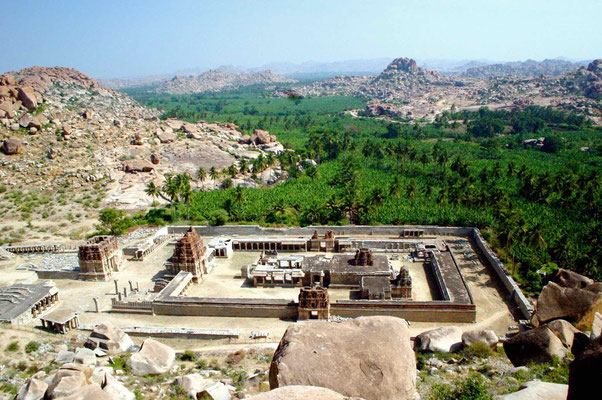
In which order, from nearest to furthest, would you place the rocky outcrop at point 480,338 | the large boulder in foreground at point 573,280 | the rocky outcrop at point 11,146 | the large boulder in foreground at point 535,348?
the large boulder in foreground at point 535,348 → the rocky outcrop at point 480,338 → the large boulder in foreground at point 573,280 → the rocky outcrop at point 11,146

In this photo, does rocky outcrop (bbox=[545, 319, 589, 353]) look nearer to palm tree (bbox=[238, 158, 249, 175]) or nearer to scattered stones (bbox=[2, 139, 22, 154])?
palm tree (bbox=[238, 158, 249, 175])

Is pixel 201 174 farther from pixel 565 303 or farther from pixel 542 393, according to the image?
pixel 542 393

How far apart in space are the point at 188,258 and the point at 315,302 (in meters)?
15.8

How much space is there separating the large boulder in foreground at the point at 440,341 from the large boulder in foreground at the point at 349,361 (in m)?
9.77

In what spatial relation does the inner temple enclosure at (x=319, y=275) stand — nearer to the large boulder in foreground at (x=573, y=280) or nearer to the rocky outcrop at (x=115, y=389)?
the large boulder in foreground at (x=573, y=280)

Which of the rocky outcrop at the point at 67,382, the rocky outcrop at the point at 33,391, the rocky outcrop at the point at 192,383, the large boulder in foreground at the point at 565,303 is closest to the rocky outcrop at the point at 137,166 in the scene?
→ the rocky outcrop at the point at 67,382

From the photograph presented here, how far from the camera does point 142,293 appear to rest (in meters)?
44.6

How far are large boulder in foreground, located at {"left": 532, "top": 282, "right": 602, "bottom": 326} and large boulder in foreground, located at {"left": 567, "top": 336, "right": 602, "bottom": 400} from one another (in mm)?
17536

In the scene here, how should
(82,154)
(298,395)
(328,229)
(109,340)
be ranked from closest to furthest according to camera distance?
(298,395) < (109,340) < (328,229) < (82,154)

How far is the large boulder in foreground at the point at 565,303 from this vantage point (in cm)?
3045

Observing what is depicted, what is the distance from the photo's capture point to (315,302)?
38312mm

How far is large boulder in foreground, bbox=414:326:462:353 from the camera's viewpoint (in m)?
30.1

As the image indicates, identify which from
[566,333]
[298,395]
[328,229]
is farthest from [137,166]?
[298,395]

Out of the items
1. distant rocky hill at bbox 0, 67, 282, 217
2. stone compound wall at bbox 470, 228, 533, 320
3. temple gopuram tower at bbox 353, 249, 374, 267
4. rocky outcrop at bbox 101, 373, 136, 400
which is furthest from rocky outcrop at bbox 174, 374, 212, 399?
distant rocky hill at bbox 0, 67, 282, 217
